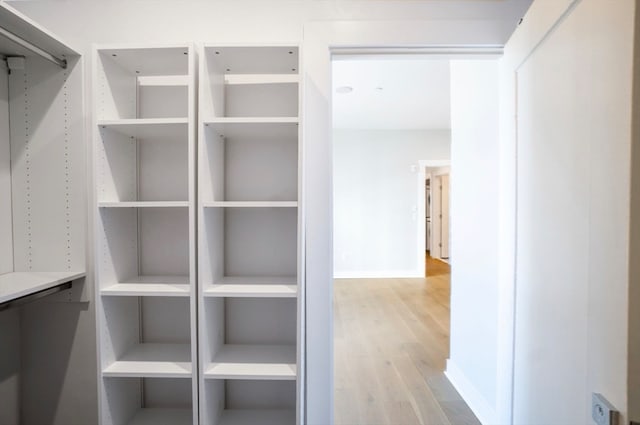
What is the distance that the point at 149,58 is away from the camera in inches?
52.2

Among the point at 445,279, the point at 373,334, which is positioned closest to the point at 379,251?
the point at 445,279

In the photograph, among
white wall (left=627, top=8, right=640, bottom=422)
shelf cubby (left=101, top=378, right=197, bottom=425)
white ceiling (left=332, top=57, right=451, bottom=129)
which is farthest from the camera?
white ceiling (left=332, top=57, right=451, bottom=129)

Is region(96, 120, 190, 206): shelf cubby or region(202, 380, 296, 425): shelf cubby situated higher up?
region(96, 120, 190, 206): shelf cubby

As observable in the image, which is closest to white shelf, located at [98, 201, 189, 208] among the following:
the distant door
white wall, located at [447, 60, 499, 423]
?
white wall, located at [447, 60, 499, 423]

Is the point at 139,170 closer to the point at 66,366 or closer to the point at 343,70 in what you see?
the point at 66,366

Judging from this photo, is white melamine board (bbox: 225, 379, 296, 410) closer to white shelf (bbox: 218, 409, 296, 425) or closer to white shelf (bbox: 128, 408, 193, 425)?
white shelf (bbox: 218, 409, 296, 425)

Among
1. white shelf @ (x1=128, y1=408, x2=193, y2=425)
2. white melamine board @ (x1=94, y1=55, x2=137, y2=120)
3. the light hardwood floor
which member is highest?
white melamine board @ (x1=94, y1=55, x2=137, y2=120)

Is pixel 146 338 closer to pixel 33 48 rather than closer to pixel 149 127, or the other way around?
pixel 149 127

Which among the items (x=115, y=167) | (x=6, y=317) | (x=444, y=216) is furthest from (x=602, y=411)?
(x=444, y=216)

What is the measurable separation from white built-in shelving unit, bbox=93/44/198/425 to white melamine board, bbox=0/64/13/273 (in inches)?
22.0

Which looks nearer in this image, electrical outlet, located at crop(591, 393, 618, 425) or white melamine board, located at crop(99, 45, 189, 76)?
electrical outlet, located at crop(591, 393, 618, 425)

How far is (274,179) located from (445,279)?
201 inches

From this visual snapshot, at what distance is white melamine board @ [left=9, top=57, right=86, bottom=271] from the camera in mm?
1461

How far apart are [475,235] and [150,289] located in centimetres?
192
